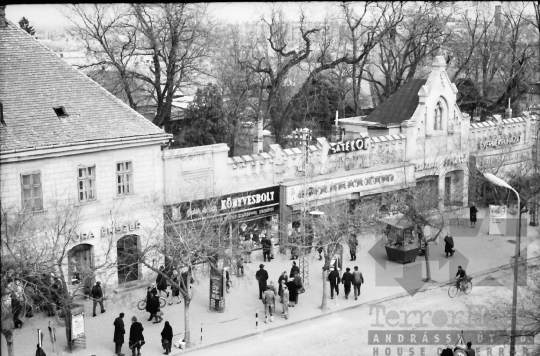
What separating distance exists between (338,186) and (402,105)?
8036 millimetres

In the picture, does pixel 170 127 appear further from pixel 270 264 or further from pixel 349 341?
pixel 349 341

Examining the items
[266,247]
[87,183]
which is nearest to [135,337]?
[87,183]

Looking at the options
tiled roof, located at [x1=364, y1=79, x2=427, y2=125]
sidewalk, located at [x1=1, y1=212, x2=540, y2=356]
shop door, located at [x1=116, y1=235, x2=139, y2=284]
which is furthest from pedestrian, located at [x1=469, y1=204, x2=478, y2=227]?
shop door, located at [x1=116, y1=235, x2=139, y2=284]

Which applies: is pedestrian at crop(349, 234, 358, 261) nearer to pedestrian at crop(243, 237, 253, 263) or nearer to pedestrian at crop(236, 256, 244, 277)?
pedestrian at crop(243, 237, 253, 263)

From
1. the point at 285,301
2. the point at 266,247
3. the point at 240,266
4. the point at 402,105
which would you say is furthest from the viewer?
the point at 402,105

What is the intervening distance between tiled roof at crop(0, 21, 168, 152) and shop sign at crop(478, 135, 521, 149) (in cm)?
2109

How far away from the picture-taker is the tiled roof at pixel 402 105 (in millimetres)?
39844

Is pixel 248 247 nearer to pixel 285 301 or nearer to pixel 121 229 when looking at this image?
Result: pixel 121 229

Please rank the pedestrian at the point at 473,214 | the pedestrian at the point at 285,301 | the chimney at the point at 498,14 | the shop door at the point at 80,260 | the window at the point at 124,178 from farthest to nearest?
1. the chimney at the point at 498,14
2. the pedestrian at the point at 473,214
3. the window at the point at 124,178
4. the shop door at the point at 80,260
5. the pedestrian at the point at 285,301

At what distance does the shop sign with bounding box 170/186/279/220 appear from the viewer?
29547mm

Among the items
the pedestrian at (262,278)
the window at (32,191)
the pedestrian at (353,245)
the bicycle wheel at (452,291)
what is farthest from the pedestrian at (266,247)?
the window at (32,191)

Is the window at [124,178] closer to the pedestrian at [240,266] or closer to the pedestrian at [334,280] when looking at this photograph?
the pedestrian at [240,266]

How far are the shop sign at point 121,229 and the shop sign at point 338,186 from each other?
A: 759 centimetres

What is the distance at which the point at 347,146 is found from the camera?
35938 millimetres
